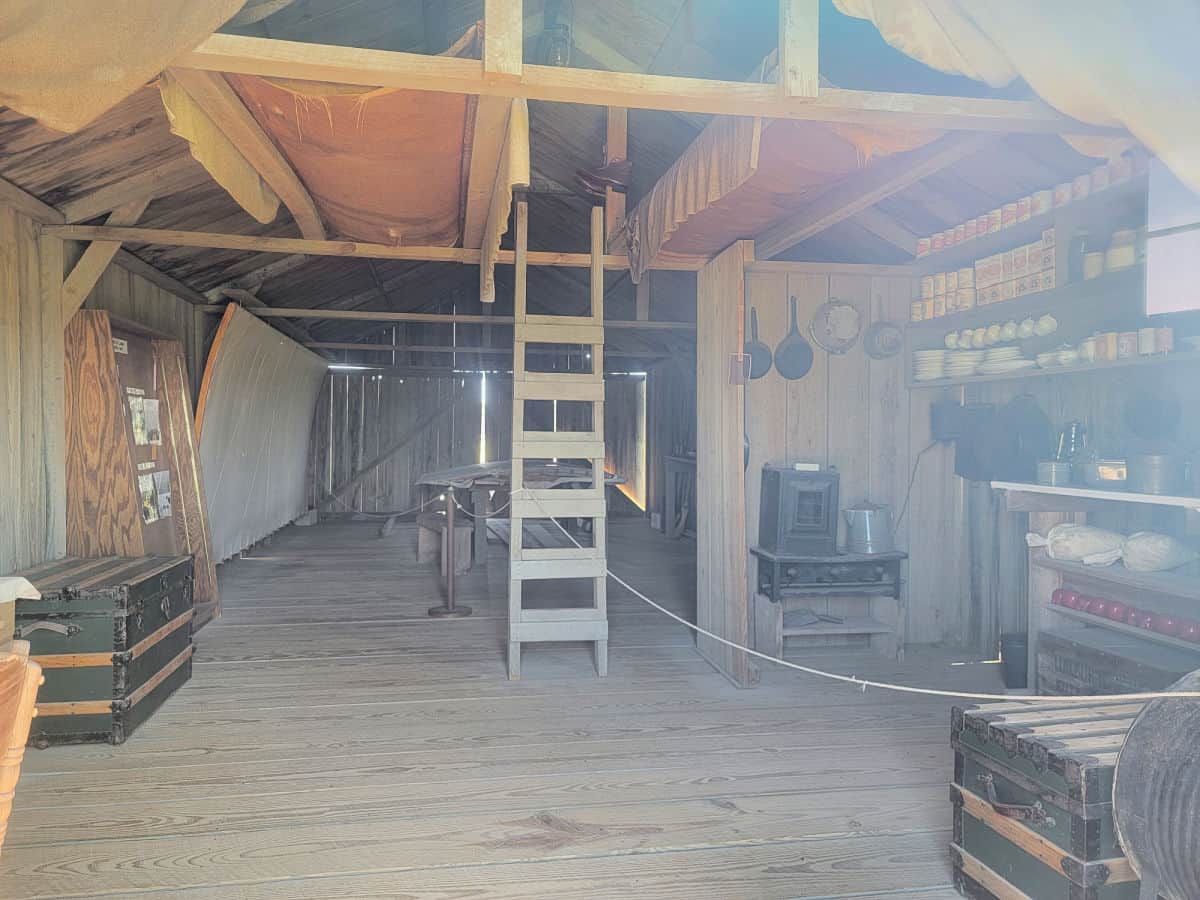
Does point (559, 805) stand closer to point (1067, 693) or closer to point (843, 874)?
point (843, 874)

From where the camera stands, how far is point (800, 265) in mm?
4848

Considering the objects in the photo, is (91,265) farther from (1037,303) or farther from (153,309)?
(1037,303)

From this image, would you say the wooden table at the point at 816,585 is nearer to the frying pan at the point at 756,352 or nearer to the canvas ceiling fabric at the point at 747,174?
the frying pan at the point at 756,352

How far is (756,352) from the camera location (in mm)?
4770

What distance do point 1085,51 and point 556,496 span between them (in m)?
3.09

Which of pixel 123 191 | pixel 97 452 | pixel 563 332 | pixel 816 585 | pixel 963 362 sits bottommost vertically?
pixel 816 585

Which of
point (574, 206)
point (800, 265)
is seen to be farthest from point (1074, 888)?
point (574, 206)

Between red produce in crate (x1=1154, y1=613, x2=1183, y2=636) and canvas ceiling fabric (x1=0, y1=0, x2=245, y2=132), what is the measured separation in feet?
11.8

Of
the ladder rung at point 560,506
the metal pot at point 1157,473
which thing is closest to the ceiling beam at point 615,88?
the metal pot at point 1157,473

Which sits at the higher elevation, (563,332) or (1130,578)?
(563,332)

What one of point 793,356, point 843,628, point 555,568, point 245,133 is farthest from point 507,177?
point 843,628

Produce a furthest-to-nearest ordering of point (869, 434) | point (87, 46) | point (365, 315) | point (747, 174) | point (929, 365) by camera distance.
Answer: point (365, 315)
point (869, 434)
point (929, 365)
point (747, 174)
point (87, 46)

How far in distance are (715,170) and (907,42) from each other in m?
0.93

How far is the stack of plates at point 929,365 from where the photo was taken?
4.64 m
